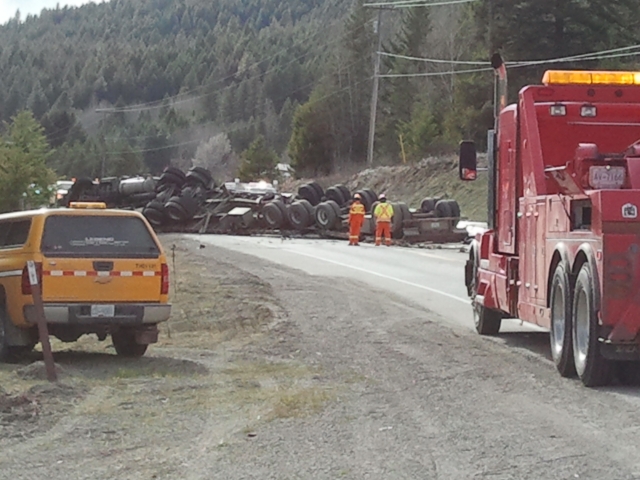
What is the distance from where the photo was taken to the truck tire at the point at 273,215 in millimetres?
42031

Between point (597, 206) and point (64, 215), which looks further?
point (64, 215)

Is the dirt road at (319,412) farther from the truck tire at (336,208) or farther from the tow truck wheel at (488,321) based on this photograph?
the truck tire at (336,208)

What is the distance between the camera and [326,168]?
276ft

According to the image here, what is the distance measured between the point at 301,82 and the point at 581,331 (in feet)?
447

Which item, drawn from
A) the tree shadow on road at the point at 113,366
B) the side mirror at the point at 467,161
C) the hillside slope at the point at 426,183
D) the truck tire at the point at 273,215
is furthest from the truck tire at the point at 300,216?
the tree shadow on road at the point at 113,366

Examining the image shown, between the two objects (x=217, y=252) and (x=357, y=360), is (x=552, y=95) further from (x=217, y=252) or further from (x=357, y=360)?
(x=217, y=252)

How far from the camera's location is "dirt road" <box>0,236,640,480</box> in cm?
741

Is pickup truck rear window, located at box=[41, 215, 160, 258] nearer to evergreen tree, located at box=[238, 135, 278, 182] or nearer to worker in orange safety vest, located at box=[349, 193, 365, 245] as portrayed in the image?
worker in orange safety vest, located at box=[349, 193, 365, 245]

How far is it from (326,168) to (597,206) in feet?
245

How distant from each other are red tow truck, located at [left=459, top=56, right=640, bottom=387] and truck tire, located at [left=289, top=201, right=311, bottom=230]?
25.6 metres

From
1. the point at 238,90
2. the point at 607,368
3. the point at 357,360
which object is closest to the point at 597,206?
the point at 607,368

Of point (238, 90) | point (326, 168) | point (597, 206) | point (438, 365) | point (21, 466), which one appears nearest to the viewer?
point (21, 466)

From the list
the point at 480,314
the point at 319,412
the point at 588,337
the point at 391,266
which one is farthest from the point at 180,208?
the point at 319,412

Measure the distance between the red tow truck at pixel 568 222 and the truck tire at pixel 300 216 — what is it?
84.0ft
